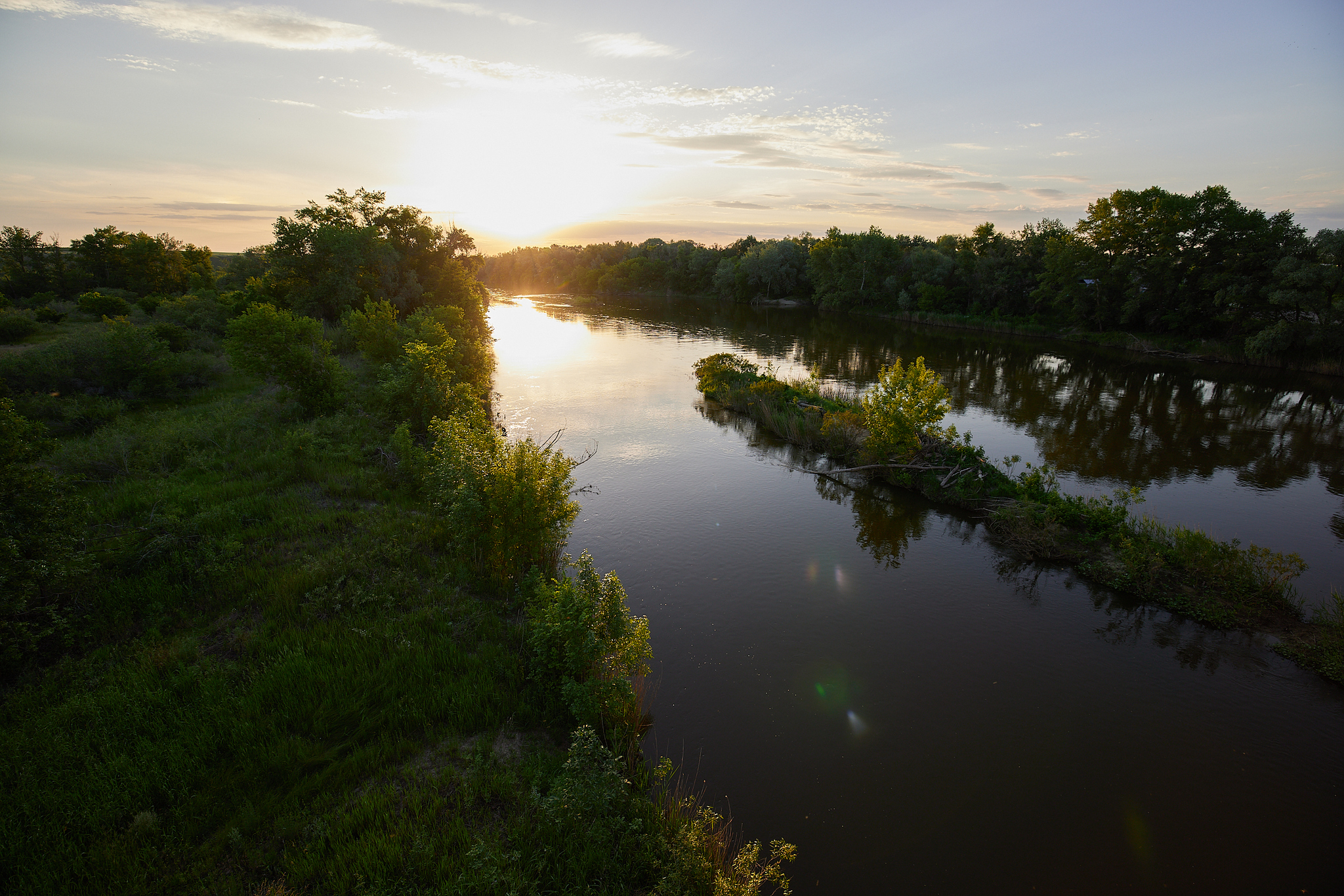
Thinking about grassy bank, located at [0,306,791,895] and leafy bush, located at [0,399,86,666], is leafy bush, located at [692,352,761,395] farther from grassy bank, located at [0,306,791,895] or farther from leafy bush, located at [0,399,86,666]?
leafy bush, located at [0,399,86,666]

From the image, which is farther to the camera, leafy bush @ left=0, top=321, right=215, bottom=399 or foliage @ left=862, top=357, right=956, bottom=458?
leafy bush @ left=0, top=321, right=215, bottom=399

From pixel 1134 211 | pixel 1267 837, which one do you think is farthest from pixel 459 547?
pixel 1134 211

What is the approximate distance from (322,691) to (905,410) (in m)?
18.7

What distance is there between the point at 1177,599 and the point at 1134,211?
60.7 metres

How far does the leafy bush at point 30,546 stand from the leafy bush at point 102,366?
17.1m

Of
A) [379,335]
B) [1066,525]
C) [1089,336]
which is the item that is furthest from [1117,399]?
[379,335]

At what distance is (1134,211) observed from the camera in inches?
2151

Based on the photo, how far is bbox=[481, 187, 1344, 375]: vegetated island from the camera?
4106 cm

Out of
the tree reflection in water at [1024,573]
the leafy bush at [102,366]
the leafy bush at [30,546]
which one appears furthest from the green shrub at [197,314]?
the tree reflection in water at [1024,573]

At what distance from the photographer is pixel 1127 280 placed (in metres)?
54.3

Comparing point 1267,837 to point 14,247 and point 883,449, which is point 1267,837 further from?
point 14,247

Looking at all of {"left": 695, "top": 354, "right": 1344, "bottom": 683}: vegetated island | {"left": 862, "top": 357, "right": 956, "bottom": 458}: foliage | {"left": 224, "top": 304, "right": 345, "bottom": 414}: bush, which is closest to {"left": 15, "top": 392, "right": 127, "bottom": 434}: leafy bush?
{"left": 224, "top": 304, "right": 345, "bottom": 414}: bush

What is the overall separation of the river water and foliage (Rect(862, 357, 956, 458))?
196 centimetres

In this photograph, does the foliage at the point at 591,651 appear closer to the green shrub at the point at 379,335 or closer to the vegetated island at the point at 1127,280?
the green shrub at the point at 379,335
